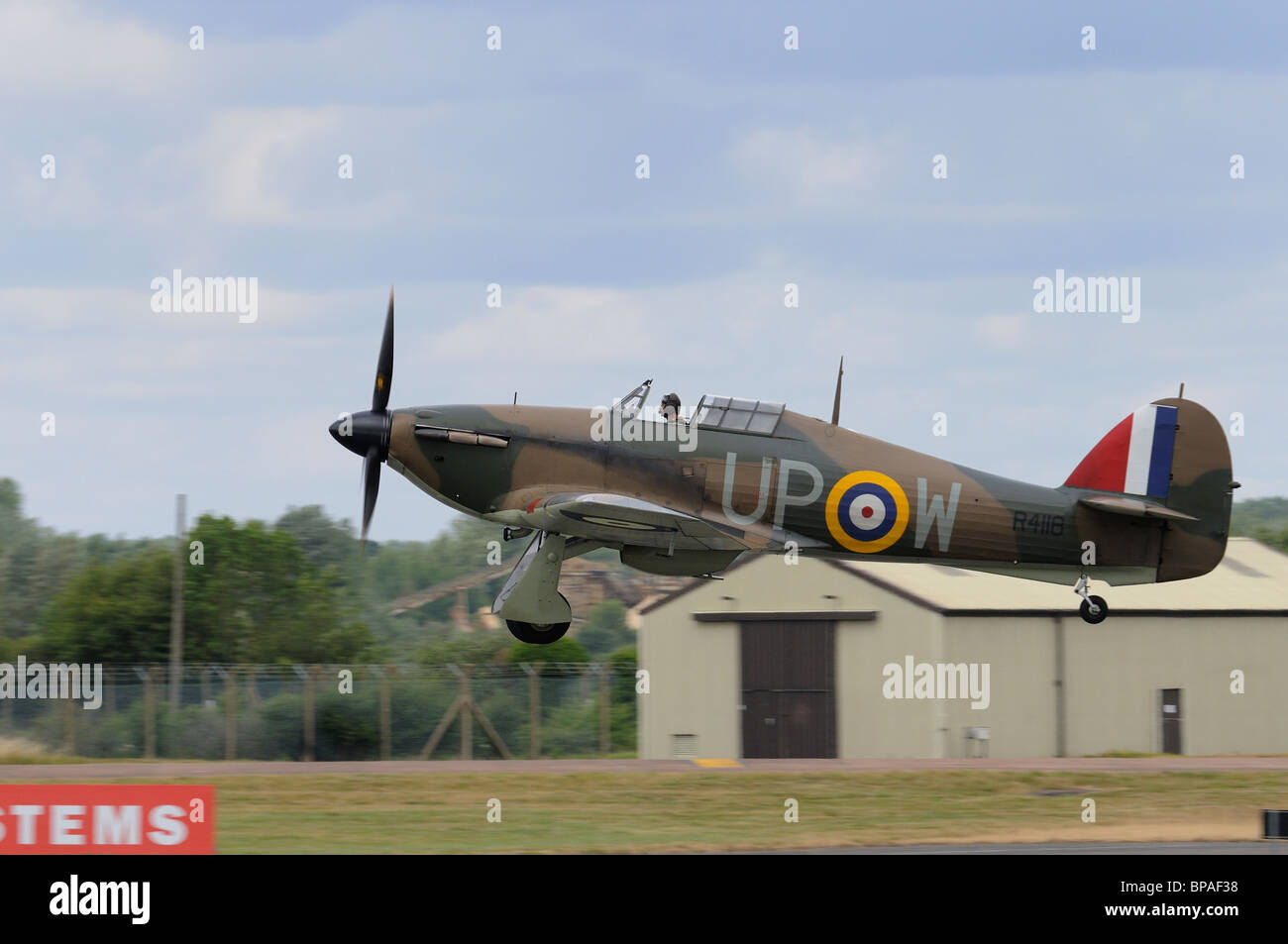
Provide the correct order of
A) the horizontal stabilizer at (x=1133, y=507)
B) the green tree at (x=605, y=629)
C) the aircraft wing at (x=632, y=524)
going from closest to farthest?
the aircraft wing at (x=632, y=524) → the horizontal stabilizer at (x=1133, y=507) → the green tree at (x=605, y=629)

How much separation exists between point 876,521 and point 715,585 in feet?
79.0

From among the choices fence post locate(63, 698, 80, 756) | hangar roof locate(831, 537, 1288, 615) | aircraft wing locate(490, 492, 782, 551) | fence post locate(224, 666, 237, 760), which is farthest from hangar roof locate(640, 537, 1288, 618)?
aircraft wing locate(490, 492, 782, 551)

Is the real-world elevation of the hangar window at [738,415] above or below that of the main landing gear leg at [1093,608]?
above

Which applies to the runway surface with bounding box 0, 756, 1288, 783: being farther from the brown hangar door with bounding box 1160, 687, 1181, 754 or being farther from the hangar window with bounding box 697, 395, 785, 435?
Result: the hangar window with bounding box 697, 395, 785, 435

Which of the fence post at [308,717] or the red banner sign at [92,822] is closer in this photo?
the red banner sign at [92,822]

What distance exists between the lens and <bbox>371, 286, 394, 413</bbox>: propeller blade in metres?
22.7

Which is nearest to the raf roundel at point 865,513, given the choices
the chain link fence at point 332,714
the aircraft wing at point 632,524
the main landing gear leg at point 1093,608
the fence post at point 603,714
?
the aircraft wing at point 632,524

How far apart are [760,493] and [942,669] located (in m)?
23.4

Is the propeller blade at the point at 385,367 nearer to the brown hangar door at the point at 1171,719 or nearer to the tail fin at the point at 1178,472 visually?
the tail fin at the point at 1178,472

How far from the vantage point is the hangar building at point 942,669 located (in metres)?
44.0

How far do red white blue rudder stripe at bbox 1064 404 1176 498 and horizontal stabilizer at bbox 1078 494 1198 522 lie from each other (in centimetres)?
27

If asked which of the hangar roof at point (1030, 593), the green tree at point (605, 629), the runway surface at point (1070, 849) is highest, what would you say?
the hangar roof at point (1030, 593)
